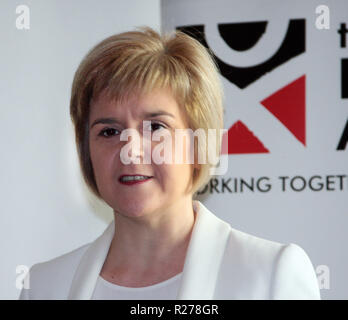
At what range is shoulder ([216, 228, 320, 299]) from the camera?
1.17 meters

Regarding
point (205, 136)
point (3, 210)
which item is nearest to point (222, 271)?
point (205, 136)

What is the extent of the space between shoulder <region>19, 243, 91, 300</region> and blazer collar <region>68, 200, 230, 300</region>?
1.3 inches

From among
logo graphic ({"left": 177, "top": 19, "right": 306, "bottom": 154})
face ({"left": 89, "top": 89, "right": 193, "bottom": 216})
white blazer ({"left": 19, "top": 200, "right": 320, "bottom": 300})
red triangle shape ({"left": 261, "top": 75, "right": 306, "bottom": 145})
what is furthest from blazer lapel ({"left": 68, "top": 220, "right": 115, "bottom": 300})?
red triangle shape ({"left": 261, "top": 75, "right": 306, "bottom": 145})

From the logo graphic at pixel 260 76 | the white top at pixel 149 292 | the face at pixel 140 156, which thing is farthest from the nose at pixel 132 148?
the logo graphic at pixel 260 76

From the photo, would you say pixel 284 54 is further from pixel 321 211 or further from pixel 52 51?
pixel 52 51

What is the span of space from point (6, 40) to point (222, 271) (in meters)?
1.36

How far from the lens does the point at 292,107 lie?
254cm

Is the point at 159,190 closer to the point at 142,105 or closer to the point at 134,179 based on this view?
the point at 134,179

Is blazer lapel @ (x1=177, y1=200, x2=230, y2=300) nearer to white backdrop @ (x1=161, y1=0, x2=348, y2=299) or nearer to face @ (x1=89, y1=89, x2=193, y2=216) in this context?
face @ (x1=89, y1=89, x2=193, y2=216)

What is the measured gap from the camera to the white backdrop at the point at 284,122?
2.47m

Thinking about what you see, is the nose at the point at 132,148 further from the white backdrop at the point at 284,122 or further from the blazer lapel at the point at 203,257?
the white backdrop at the point at 284,122

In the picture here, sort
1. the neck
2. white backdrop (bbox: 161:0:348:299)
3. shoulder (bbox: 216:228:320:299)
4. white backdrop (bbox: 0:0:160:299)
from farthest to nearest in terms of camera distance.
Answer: white backdrop (bbox: 161:0:348:299) < white backdrop (bbox: 0:0:160:299) < the neck < shoulder (bbox: 216:228:320:299)

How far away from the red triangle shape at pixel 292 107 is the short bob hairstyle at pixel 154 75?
48.3 inches

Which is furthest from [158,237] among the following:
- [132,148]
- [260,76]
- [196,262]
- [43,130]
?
[260,76]
